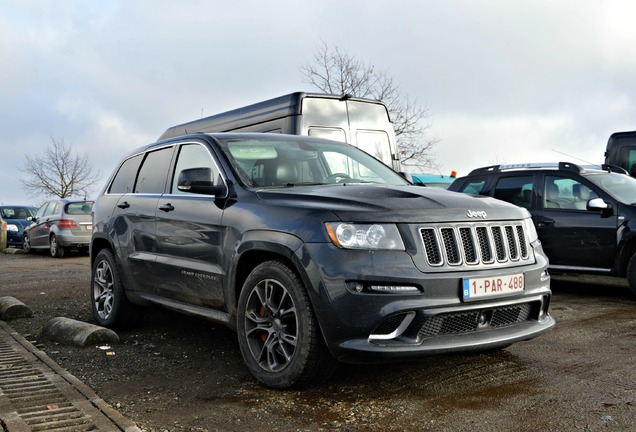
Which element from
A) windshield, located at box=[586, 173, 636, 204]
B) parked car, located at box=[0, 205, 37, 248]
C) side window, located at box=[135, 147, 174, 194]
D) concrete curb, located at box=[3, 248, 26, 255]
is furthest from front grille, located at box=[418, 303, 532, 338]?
parked car, located at box=[0, 205, 37, 248]

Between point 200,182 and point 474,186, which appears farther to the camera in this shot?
point 474,186

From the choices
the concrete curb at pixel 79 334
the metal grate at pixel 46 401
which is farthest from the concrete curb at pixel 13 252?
the metal grate at pixel 46 401

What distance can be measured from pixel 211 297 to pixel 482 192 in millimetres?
5953

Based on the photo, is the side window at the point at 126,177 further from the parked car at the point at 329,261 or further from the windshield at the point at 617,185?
the windshield at the point at 617,185

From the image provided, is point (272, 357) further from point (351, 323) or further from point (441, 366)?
point (441, 366)

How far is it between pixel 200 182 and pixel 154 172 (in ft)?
4.92

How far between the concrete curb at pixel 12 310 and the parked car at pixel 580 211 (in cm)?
629

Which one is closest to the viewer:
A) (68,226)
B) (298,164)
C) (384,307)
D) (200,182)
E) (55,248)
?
(384,307)

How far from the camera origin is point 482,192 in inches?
400

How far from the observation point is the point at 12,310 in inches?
310

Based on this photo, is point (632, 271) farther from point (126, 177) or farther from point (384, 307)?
point (126, 177)

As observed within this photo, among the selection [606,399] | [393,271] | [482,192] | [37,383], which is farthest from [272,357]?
[482,192]

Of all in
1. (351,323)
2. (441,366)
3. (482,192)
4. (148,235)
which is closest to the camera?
(351,323)

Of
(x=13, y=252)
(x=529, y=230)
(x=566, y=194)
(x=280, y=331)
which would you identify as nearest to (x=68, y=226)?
(x=13, y=252)
